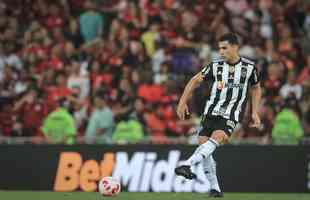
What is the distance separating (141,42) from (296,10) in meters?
3.64

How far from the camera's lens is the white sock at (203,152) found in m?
11.9

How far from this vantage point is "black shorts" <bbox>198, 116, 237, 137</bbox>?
40.8 ft

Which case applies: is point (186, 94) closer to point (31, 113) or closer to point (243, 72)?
point (243, 72)

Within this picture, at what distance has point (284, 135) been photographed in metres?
17.3

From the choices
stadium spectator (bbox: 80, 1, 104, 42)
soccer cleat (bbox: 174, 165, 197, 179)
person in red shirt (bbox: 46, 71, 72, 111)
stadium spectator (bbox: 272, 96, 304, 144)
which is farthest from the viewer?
stadium spectator (bbox: 80, 1, 104, 42)

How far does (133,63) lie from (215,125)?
24.4 feet

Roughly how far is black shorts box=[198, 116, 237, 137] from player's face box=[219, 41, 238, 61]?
86 centimetres

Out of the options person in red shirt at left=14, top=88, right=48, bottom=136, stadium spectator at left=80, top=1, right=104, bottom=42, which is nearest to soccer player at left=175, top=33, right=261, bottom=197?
person in red shirt at left=14, top=88, right=48, bottom=136

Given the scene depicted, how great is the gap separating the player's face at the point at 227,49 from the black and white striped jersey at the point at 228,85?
0.61 ft

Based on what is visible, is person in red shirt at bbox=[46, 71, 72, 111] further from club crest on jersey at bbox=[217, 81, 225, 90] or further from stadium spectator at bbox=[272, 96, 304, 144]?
club crest on jersey at bbox=[217, 81, 225, 90]

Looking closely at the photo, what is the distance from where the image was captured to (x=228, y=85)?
1256 cm

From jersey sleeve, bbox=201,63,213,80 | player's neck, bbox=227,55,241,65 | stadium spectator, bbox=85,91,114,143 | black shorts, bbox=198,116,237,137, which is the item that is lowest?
stadium spectator, bbox=85,91,114,143

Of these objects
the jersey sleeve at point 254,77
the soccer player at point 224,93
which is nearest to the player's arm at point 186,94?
the soccer player at point 224,93

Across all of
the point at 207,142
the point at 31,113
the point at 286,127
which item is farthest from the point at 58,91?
the point at 207,142
